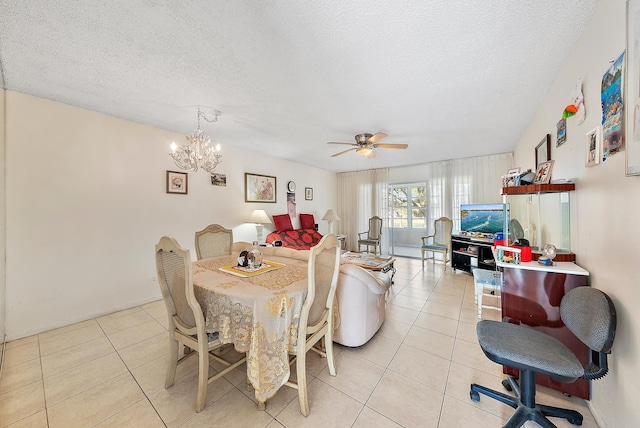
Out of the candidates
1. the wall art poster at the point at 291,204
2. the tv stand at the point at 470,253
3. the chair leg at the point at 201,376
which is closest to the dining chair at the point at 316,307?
the chair leg at the point at 201,376

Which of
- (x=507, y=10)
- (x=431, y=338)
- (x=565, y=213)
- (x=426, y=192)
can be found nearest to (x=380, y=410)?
(x=431, y=338)

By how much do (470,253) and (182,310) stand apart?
15.0 feet

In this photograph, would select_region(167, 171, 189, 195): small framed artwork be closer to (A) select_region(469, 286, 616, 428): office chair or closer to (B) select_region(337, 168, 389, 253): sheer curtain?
(A) select_region(469, 286, 616, 428): office chair

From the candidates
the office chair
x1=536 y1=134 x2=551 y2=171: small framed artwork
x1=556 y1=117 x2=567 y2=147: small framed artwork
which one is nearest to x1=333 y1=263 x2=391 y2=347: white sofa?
the office chair

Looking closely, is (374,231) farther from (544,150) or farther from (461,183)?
(544,150)

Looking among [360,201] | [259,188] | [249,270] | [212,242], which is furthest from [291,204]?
[249,270]

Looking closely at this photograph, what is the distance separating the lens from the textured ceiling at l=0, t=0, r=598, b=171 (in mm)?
1341

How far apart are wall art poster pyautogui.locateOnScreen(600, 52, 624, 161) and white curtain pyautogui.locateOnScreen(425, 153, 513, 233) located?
13.3ft

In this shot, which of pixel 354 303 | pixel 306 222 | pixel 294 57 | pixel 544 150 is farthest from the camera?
pixel 306 222

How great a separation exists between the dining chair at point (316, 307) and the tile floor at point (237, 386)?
19 centimetres

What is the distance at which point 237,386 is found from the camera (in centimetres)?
165

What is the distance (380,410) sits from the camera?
4.71 feet

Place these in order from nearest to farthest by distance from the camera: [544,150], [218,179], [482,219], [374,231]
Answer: [544,150] < [218,179] < [482,219] < [374,231]

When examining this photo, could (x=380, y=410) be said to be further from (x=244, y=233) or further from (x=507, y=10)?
(x=244, y=233)
